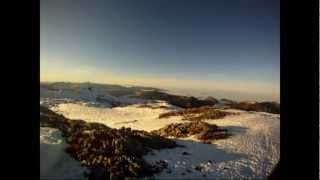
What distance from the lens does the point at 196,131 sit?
2934mm

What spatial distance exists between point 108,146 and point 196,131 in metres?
0.66

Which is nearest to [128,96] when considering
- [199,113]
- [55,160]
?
[199,113]

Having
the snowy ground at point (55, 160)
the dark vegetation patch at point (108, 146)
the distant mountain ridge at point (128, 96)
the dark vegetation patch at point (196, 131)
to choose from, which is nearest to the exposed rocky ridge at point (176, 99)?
the distant mountain ridge at point (128, 96)

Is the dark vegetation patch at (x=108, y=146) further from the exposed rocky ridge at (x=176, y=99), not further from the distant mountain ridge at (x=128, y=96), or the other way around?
the exposed rocky ridge at (x=176, y=99)

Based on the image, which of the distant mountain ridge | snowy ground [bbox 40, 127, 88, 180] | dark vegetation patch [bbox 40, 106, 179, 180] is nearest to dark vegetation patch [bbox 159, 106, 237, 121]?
the distant mountain ridge

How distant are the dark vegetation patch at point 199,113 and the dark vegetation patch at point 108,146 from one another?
21cm

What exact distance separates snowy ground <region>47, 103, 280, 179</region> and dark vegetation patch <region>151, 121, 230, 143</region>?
0.03m

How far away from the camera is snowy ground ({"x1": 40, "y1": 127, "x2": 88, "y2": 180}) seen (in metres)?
2.71

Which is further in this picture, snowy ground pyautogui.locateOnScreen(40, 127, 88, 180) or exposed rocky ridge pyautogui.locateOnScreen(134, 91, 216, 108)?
exposed rocky ridge pyautogui.locateOnScreen(134, 91, 216, 108)

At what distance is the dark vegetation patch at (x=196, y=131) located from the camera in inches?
114

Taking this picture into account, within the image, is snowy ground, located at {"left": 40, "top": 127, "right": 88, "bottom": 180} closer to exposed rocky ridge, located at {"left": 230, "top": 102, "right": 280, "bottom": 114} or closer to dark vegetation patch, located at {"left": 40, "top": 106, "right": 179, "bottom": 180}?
dark vegetation patch, located at {"left": 40, "top": 106, "right": 179, "bottom": 180}
